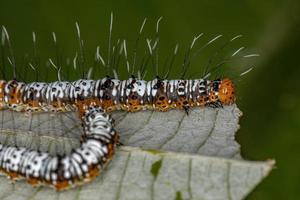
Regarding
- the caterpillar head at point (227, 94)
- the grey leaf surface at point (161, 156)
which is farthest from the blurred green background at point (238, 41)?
the grey leaf surface at point (161, 156)

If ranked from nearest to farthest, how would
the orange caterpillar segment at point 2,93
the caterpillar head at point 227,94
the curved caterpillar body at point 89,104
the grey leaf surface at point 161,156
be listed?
the grey leaf surface at point 161,156 < the curved caterpillar body at point 89,104 < the caterpillar head at point 227,94 < the orange caterpillar segment at point 2,93

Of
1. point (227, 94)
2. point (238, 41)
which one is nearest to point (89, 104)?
point (227, 94)

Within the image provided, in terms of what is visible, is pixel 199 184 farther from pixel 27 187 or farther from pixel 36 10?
pixel 36 10

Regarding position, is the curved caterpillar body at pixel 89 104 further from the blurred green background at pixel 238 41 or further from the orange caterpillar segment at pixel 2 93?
the blurred green background at pixel 238 41

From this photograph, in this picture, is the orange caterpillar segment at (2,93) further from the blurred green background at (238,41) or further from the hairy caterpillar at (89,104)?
the blurred green background at (238,41)

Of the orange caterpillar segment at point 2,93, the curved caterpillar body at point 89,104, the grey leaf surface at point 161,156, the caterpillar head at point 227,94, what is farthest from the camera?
the orange caterpillar segment at point 2,93

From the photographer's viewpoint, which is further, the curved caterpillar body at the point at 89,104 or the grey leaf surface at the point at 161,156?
the curved caterpillar body at the point at 89,104

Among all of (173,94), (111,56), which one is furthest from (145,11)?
(173,94)

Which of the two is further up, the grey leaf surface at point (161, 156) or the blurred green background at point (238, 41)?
the blurred green background at point (238, 41)
